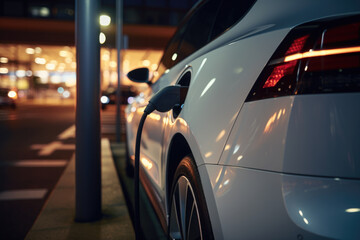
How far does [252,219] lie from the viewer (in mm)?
1247

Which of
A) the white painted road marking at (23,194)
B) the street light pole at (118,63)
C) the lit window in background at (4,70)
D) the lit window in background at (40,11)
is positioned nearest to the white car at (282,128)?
the white painted road marking at (23,194)

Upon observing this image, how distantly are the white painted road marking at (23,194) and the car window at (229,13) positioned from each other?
3124 mm

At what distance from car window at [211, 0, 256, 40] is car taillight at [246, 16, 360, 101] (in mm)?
545

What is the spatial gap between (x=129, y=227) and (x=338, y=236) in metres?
2.24

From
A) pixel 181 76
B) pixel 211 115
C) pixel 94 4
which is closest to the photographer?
pixel 211 115

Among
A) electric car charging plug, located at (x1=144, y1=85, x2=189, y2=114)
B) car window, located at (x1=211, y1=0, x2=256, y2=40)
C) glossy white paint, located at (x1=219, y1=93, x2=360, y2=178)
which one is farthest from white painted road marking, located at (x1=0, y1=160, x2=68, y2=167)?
glossy white paint, located at (x1=219, y1=93, x2=360, y2=178)

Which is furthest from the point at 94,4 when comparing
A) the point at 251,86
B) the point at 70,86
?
the point at 70,86

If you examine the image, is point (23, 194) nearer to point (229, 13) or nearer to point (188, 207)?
point (188, 207)

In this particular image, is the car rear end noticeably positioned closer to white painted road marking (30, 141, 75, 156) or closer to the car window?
the car window

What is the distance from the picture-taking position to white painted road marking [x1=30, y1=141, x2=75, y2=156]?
7.25 meters

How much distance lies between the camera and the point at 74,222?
312 cm

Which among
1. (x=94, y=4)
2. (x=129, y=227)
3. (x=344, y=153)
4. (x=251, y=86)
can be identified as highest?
(x=94, y=4)

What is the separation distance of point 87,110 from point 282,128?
218 centimetres

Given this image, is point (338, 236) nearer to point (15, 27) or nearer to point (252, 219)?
point (252, 219)
